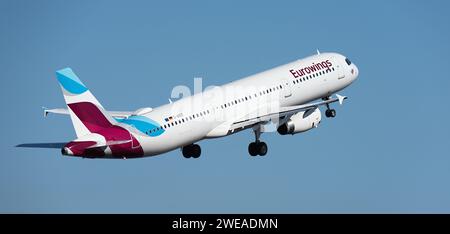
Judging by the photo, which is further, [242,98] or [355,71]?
[355,71]

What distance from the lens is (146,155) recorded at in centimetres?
10269

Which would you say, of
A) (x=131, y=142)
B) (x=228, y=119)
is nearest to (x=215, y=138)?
(x=228, y=119)

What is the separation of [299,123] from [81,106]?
20677mm

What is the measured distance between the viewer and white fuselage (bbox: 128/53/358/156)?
338 feet

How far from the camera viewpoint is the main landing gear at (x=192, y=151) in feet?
366

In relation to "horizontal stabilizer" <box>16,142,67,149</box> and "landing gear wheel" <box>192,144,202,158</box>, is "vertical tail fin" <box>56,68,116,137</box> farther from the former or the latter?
"landing gear wheel" <box>192,144,202,158</box>

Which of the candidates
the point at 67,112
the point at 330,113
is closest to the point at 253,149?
the point at 330,113

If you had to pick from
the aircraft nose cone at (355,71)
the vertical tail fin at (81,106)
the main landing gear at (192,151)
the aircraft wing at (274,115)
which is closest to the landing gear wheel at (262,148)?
the aircraft wing at (274,115)

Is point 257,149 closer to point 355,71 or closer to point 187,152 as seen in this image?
point 187,152

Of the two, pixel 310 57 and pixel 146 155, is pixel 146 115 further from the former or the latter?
pixel 310 57

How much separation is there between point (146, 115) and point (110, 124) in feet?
10.8

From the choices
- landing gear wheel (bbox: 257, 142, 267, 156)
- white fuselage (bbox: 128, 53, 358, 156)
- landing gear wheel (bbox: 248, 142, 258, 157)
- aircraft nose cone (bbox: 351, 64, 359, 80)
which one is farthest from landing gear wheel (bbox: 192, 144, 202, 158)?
aircraft nose cone (bbox: 351, 64, 359, 80)

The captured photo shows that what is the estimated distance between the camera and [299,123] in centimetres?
11175

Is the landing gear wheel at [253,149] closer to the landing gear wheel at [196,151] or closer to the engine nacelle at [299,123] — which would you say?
the engine nacelle at [299,123]
